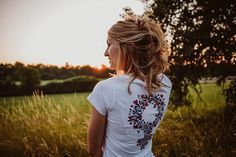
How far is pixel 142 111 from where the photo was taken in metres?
1.66

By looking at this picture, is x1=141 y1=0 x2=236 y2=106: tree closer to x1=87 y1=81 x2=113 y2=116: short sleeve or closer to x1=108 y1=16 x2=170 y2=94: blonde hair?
x1=108 y1=16 x2=170 y2=94: blonde hair

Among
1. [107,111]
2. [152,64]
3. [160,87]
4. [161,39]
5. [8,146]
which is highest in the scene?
[161,39]

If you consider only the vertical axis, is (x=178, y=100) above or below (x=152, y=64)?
below

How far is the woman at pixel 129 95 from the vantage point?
158 centimetres

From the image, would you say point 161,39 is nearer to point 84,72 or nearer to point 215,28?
point 215,28

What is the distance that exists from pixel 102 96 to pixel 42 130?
181 inches

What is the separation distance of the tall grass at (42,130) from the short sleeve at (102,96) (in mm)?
A: 3312

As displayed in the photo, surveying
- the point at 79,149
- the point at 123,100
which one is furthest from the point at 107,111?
the point at 79,149

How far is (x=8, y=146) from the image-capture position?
532 centimetres

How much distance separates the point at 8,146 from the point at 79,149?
1.34m

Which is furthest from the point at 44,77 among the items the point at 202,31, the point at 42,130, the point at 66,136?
the point at 202,31

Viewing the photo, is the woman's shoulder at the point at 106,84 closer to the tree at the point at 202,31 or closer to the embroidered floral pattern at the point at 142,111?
the embroidered floral pattern at the point at 142,111

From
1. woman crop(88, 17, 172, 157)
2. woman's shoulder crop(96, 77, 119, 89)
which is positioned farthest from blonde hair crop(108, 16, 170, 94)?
woman's shoulder crop(96, 77, 119, 89)

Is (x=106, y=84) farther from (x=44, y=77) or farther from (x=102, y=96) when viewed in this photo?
(x=44, y=77)
